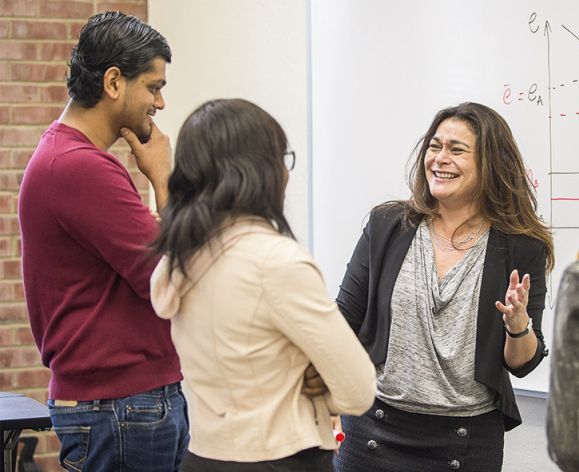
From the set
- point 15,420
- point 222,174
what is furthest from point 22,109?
point 222,174

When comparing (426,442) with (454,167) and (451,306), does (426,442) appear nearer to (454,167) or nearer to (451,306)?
(451,306)

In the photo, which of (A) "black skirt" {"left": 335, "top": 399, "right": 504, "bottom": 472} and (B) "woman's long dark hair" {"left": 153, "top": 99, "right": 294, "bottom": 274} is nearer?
(B) "woman's long dark hair" {"left": 153, "top": 99, "right": 294, "bottom": 274}

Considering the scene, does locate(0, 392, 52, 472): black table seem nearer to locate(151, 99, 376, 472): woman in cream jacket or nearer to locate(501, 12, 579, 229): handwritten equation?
locate(151, 99, 376, 472): woman in cream jacket

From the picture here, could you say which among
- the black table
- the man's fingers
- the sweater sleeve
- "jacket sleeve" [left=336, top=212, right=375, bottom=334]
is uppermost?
the man's fingers

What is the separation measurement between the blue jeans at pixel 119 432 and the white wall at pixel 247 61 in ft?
4.05

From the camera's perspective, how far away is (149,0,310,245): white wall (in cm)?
300

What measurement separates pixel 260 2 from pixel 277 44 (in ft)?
0.64

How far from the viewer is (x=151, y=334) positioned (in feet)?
5.90

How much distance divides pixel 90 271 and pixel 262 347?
0.51 m

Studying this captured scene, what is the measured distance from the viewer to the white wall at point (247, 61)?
300 centimetres

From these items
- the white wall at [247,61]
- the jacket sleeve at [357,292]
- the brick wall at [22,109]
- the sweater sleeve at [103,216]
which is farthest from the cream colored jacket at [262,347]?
the brick wall at [22,109]

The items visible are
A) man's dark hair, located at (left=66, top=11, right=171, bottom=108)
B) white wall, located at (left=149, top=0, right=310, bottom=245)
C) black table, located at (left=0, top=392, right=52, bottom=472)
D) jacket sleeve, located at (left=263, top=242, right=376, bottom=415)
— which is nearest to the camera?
jacket sleeve, located at (left=263, top=242, right=376, bottom=415)

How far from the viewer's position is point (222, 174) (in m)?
1.41

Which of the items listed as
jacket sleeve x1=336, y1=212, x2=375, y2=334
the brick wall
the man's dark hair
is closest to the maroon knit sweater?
the man's dark hair
